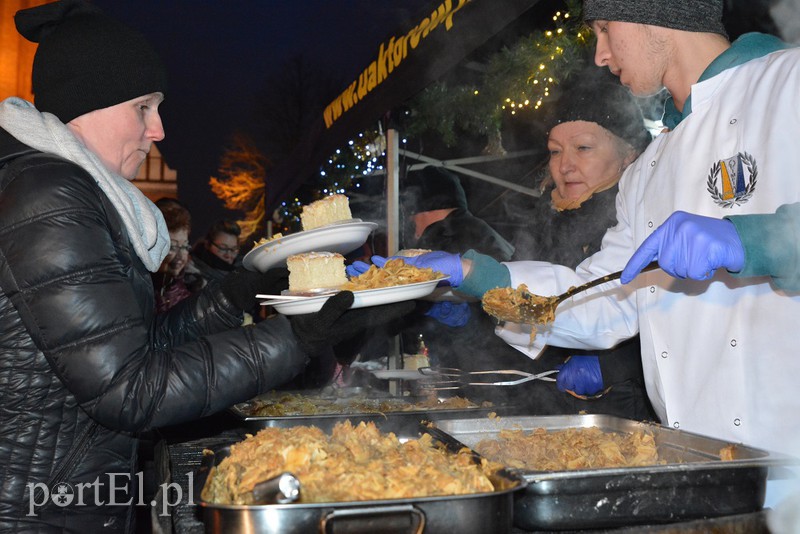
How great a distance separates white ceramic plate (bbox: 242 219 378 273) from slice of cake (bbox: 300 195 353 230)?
0.28 ft

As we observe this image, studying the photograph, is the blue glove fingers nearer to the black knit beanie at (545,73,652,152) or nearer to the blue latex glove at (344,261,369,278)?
the blue latex glove at (344,261,369,278)

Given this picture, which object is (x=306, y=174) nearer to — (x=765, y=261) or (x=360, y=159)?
(x=360, y=159)

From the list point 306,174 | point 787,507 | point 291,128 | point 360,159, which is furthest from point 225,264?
point 291,128

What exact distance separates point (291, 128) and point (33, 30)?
32.3 meters

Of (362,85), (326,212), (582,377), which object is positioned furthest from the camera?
(362,85)

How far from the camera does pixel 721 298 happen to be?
199cm

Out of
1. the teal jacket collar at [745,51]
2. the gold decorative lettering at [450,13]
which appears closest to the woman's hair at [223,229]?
the gold decorative lettering at [450,13]

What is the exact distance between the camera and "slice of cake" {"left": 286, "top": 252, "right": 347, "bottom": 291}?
6.55 ft

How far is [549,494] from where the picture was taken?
1.31 m

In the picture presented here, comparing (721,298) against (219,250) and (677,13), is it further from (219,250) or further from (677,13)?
(219,250)

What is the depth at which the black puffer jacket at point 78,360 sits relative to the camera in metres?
1.49

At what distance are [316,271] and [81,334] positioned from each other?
28.4 inches

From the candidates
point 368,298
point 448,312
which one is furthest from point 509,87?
point 368,298

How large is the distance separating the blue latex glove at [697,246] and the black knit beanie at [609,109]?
1841 millimetres
